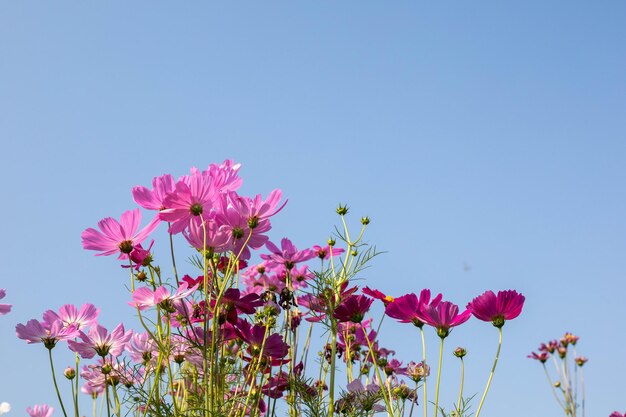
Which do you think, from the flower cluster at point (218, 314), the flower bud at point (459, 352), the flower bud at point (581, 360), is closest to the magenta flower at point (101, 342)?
the flower cluster at point (218, 314)

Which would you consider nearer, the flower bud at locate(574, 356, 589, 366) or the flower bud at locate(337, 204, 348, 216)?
the flower bud at locate(337, 204, 348, 216)

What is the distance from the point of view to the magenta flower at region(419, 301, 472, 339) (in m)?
1.45

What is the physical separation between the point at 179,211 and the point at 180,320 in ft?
1.29

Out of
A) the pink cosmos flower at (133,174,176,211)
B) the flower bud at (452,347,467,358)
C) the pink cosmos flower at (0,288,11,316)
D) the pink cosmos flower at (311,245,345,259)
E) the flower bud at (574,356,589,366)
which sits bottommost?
the flower bud at (452,347,467,358)

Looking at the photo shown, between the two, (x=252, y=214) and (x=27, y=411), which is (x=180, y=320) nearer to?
(x=252, y=214)

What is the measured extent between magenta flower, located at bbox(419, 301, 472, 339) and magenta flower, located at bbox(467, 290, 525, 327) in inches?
1.2

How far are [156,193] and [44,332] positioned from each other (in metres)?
0.42

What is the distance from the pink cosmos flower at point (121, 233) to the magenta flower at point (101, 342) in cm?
21

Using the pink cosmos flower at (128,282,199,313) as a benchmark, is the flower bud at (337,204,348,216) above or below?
above

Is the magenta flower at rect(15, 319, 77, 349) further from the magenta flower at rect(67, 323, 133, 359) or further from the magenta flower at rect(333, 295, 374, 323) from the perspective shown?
the magenta flower at rect(333, 295, 374, 323)

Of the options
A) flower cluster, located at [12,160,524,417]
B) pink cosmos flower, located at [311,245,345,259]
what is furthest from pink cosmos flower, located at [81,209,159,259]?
pink cosmos flower, located at [311,245,345,259]

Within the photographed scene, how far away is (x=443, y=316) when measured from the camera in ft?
4.77

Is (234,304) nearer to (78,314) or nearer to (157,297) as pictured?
(157,297)

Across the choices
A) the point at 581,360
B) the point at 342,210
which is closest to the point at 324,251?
→ the point at 342,210
